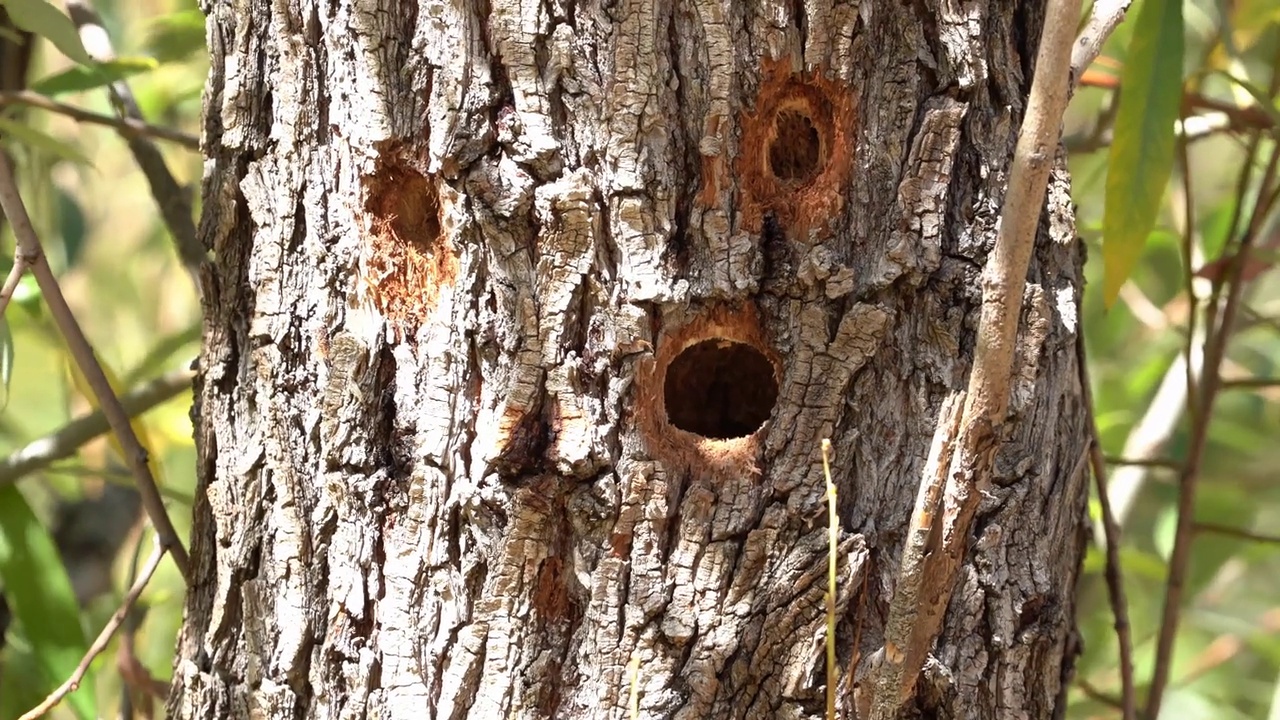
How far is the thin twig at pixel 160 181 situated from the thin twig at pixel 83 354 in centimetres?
53

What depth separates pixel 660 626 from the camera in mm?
1061

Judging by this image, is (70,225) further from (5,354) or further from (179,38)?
(5,354)

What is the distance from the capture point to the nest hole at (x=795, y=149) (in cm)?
110

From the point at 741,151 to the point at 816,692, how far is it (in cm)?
47

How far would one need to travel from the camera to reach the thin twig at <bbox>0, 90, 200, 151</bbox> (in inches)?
65.0

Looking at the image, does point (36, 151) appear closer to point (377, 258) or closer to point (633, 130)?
point (377, 258)

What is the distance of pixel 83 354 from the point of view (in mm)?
1299

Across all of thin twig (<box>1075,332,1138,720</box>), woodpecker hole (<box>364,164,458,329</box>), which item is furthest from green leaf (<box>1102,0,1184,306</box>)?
woodpecker hole (<box>364,164,458,329</box>)

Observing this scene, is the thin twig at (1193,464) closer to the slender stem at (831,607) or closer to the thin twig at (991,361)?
the thin twig at (991,361)

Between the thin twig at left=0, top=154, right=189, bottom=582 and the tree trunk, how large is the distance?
0.28 meters

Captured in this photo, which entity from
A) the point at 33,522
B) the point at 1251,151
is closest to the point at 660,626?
the point at 33,522

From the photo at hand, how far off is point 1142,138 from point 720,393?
542 mm

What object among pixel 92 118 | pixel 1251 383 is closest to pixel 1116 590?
pixel 1251 383

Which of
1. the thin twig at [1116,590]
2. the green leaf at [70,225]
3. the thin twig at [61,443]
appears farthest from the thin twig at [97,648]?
the green leaf at [70,225]
